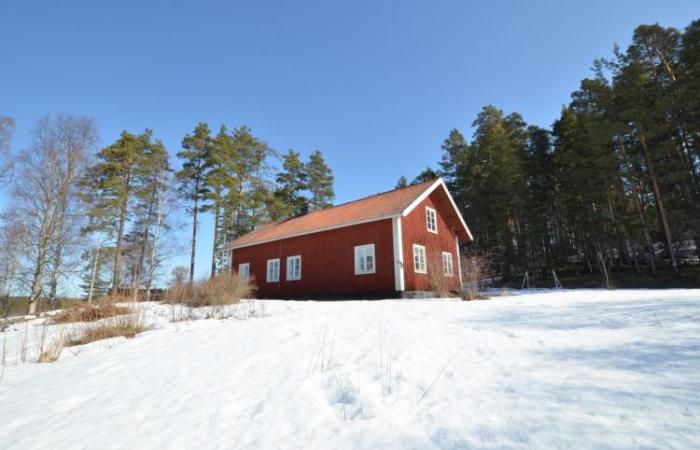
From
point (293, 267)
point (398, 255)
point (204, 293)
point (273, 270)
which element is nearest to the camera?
point (204, 293)

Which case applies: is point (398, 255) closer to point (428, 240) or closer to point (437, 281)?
point (437, 281)

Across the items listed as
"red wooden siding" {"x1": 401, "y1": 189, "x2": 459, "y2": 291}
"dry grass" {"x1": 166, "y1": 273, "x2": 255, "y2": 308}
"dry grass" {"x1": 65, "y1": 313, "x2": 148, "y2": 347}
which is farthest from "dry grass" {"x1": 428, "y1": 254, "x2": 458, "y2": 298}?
"dry grass" {"x1": 65, "y1": 313, "x2": 148, "y2": 347}

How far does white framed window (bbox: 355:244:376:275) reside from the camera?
44.4 ft

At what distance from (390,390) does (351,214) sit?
12507 mm

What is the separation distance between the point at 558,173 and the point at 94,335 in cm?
2786

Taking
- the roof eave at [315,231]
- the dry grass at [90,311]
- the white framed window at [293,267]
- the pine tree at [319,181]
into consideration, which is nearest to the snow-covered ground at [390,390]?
the dry grass at [90,311]

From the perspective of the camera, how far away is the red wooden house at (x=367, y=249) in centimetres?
1309

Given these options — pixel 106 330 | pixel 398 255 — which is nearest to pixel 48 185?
pixel 106 330

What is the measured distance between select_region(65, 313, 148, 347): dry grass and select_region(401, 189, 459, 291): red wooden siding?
8996 mm

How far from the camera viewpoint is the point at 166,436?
2301 mm

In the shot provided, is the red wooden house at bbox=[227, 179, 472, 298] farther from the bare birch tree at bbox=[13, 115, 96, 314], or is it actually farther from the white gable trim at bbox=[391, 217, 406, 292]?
the bare birch tree at bbox=[13, 115, 96, 314]

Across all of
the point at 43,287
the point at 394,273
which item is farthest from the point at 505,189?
the point at 43,287

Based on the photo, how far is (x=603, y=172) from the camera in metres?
20.9

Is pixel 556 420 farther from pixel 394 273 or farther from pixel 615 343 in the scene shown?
pixel 394 273
